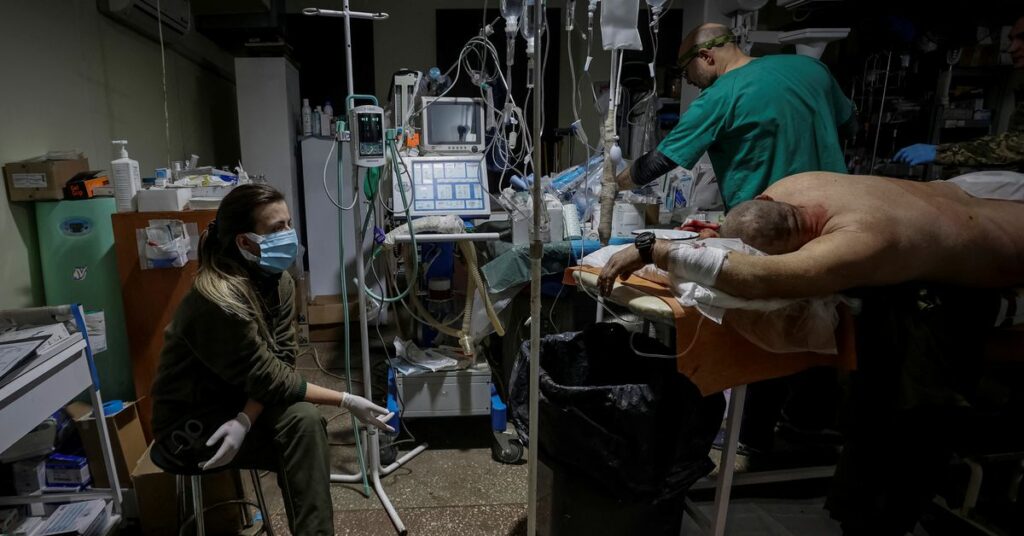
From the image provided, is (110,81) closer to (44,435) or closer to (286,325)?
(44,435)

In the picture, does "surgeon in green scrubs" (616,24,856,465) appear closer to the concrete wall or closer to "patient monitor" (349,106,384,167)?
"patient monitor" (349,106,384,167)

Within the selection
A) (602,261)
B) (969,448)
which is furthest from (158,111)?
A: (969,448)

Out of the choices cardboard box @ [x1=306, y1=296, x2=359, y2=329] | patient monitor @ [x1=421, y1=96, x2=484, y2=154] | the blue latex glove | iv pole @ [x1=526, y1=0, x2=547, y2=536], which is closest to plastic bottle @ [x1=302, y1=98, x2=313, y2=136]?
cardboard box @ [x1=306, y1=296, x2=359, y2=329]

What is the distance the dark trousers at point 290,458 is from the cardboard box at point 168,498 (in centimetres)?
40

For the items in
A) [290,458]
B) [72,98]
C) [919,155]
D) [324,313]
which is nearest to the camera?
[290,458]

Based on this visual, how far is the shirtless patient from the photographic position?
112cm

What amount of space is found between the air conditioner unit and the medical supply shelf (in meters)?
1.76

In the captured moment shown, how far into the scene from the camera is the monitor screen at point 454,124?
2473mm

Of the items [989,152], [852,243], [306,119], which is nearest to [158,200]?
[306,119]

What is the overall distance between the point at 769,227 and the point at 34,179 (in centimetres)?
230

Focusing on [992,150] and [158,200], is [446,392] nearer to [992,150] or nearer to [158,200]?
[158,200]

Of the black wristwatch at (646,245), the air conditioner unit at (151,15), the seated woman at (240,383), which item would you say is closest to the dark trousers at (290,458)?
the seated woman at (240,383)

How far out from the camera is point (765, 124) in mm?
1762

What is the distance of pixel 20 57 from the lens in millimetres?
1918
